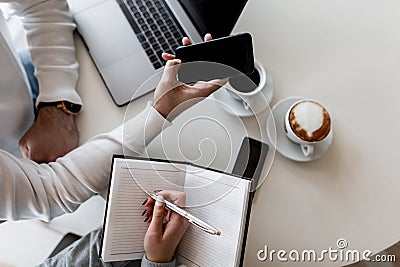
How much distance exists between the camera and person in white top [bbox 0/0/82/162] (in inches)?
26.6

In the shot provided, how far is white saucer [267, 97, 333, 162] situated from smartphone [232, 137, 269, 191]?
0.07 feet

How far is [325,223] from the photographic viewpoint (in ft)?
2.06

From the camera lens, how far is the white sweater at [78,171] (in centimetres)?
62

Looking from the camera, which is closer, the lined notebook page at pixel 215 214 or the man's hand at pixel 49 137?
the lined notebook page at pixel 215 214

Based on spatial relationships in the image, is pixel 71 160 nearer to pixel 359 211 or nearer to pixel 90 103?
pixel 90 103

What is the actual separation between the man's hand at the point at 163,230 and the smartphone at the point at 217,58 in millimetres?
176

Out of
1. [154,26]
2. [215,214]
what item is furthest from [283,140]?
[154,26]

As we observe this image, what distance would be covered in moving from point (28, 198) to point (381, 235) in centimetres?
54

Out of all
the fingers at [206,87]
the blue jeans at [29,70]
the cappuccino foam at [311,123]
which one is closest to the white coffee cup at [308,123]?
the cappuccino foam at [311,123]

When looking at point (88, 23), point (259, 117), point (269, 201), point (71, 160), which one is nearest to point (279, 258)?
point (269, 201)

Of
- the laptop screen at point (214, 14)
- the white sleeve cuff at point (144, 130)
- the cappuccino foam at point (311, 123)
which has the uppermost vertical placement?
the laptop screen at point (214, 14)

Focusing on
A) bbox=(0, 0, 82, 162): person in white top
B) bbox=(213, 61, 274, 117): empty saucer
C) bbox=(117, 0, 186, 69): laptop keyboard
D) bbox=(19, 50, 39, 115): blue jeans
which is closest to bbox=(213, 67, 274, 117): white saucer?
bbox=(213, 61, 274, 117): empty saucer

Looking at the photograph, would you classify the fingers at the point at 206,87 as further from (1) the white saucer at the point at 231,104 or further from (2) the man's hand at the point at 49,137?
(2) the man's hand at the point at 49,137

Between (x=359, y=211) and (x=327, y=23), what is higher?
(x=327, y=23)
